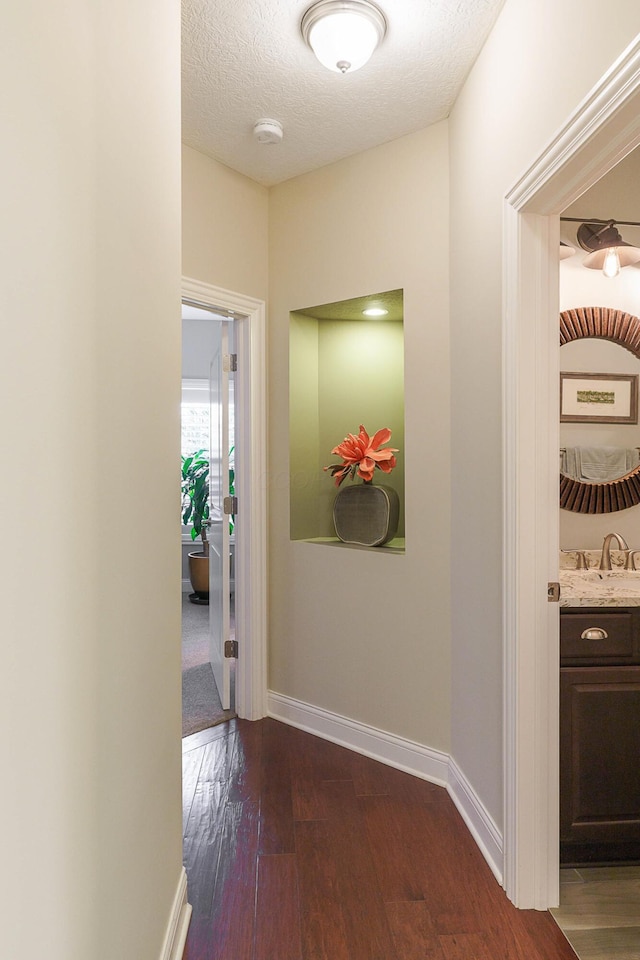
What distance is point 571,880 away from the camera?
2002 millimetres

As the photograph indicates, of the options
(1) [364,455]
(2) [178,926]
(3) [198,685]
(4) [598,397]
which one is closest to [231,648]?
(3) [198,685]

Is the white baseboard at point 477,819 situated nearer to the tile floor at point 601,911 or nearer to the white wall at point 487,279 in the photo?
the white wall at point 487,279

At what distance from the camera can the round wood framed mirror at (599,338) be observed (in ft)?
8.56

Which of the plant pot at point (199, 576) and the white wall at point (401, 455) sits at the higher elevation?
the white wall at point (401, 455)

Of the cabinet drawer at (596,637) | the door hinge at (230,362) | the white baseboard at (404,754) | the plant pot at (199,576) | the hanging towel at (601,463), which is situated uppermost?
the door hinge at (230,362)

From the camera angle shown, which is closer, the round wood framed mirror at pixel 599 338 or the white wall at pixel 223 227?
the round wood framed mirror at pixel 599 338

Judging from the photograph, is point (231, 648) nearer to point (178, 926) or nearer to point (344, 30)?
point (178, 926)

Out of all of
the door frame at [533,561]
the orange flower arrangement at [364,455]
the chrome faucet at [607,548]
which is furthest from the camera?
the orange flower arrangement at [364,455]

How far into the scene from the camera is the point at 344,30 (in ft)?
6.57

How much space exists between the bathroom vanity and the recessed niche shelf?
1.15 metres

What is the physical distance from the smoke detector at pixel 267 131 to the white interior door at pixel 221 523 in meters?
0.91

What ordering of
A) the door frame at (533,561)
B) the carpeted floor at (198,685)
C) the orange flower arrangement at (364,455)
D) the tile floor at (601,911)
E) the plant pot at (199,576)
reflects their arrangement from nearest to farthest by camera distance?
1. the tile floor at (601,911)
2. the door frame at (533,561)
3. the orange flower arrangement at (364,455)
4. the carpeted floor at (198,685)
5. the plant pot at (199,576)

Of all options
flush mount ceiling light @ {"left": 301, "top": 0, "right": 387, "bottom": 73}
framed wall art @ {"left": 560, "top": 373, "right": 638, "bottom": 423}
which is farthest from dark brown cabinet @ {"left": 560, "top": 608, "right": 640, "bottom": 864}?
flush mount ceiling light @ {"left": 301, "top": 0, "right": 387, "bottom": 73}

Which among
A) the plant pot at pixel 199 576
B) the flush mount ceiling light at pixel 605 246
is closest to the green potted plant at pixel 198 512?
the plant pot at pixel 199 576
